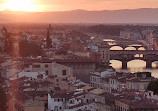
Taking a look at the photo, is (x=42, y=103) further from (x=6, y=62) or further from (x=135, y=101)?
(x=6, y=62)

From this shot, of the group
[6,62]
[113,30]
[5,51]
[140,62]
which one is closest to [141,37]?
[113,30]

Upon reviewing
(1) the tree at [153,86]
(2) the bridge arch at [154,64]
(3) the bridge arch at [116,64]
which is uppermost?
(1) the tree at [153,86]

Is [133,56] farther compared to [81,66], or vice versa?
[133,56]

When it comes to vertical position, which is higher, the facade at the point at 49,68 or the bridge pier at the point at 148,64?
the facade at the point at 49,68

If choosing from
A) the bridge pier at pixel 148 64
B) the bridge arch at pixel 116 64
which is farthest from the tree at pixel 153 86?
the bridge pier at pixel 148 64

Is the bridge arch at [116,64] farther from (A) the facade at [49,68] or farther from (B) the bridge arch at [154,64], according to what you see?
(A) the facade at [49,68]

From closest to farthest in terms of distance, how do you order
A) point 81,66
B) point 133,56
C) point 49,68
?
point 49,68
point 81,66
point 133,56

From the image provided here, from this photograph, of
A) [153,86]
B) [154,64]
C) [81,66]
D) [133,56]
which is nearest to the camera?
[153,86]

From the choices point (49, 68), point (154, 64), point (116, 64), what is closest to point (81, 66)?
point (49, 68)

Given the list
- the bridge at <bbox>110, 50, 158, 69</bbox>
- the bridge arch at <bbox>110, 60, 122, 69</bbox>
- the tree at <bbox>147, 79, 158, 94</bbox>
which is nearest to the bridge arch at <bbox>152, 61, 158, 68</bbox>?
the bridge at <bbox>110, 50, 158, 69</bbox>

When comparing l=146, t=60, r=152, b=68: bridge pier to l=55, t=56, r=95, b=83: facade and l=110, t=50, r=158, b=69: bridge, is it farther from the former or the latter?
l=55, t=56, r=95, b=83: facade

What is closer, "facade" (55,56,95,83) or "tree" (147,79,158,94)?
"tree" (147,79,158,94)

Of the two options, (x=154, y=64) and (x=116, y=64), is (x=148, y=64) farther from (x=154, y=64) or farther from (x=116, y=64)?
(x=154, y=64)
